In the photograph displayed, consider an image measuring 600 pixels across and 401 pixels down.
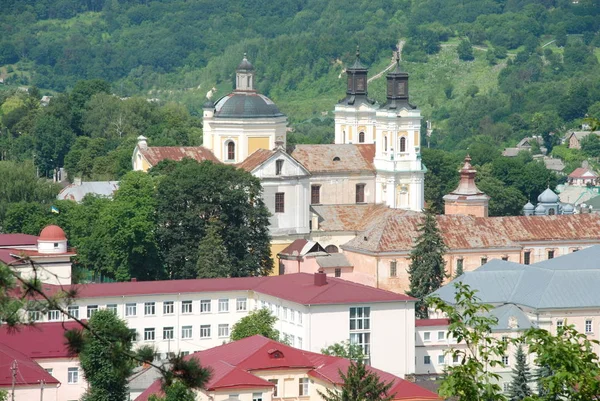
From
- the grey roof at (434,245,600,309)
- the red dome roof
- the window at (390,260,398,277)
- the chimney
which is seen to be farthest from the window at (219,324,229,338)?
the window at (390,260,398,277)

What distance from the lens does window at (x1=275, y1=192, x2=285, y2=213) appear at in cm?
7181

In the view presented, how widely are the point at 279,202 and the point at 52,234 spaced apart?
37.9 ft

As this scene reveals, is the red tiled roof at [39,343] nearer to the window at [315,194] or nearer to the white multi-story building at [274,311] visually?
the white multi-story building at [274,311]

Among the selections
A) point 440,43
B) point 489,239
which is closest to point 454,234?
point 489,239

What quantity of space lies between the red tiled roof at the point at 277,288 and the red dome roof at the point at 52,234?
148 inches

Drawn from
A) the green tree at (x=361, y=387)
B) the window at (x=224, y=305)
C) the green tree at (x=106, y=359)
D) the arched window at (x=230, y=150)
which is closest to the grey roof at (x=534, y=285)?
the window at (x=224, y=305)

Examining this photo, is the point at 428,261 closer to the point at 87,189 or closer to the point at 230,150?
the point at 230,150

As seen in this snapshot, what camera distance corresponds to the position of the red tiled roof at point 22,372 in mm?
46375

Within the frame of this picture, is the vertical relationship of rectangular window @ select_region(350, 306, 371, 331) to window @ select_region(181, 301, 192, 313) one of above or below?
below

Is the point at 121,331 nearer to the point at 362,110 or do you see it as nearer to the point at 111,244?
the point at 111,244

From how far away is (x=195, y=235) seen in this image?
218 feet

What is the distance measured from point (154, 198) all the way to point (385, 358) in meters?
14.6

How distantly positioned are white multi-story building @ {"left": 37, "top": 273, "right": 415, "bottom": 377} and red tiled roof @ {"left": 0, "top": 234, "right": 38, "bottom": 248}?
713 cm

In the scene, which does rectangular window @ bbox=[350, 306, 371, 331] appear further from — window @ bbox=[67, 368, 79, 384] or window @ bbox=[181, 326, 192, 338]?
window @ bbox=[67, 368, 79, 384]
